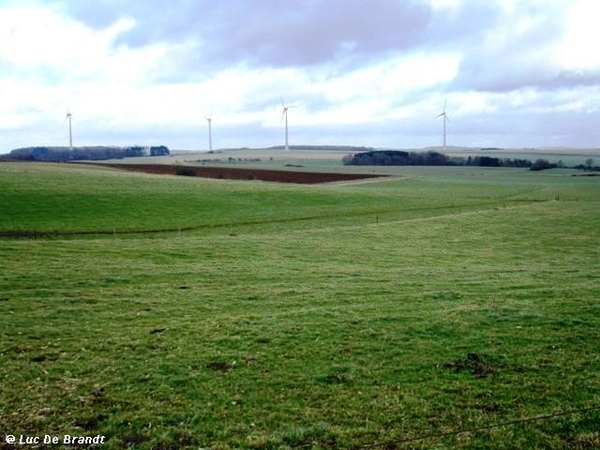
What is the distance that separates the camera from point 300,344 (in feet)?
46.3

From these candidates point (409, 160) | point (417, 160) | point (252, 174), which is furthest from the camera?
point (409, 160)

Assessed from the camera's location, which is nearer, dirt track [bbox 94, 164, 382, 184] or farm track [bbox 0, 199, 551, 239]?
farm track [bbox 0, 199, 551, 239]

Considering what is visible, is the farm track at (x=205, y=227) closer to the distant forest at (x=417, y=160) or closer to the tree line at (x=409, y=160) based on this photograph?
the distant forest at (x=417, y=160)

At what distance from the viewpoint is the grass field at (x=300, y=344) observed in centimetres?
962

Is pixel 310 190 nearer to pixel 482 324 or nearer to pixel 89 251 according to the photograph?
pixel 89 251

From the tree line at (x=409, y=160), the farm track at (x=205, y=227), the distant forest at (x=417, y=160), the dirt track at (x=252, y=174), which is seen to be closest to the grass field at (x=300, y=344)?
the farm track at (x=205, y=227)

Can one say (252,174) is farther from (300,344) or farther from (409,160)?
(300,344)

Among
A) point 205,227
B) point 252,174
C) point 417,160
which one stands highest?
point 417,160

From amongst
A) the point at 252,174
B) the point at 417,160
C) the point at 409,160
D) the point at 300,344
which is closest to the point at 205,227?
the point at 300,344

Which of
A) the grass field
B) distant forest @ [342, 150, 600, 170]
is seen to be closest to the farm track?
the grass field

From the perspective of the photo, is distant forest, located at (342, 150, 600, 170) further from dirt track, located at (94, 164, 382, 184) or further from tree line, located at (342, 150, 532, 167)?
dirt track, located at (94, 164, 382, 184)

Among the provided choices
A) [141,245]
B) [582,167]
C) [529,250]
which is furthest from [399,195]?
[582,167]

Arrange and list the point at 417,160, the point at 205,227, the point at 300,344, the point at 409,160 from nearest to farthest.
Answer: the point at 300,344, the point at 205,227, the point at 417,160, the point at 409,160

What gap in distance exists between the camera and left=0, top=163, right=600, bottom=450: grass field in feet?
31.6
